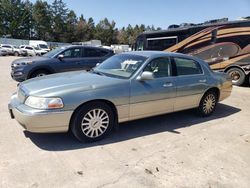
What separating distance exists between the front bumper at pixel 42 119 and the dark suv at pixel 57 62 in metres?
5.04

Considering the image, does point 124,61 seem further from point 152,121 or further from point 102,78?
point 152,121

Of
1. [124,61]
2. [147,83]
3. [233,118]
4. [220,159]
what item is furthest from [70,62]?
[220,159]

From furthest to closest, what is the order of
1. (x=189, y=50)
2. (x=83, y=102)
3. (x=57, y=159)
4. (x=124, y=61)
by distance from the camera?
1. (x=189, y=50)
2. (x=124, y=61)
3. (x=83, y=102)
4. (x=57, y=159)

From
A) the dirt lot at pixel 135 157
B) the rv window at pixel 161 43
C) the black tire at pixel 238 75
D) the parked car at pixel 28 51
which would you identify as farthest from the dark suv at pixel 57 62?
the parked car at pixel 28 51

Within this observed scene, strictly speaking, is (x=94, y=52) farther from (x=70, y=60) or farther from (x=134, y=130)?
(x=134, y=130)

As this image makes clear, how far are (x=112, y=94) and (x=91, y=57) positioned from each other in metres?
5.89

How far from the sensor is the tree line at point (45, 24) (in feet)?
220

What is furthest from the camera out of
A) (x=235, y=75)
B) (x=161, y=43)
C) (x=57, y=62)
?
(x=161, y=43)

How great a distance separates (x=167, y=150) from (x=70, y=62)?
248 inches

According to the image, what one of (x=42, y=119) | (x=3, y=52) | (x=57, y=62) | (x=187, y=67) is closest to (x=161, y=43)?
(x=57, y=62)

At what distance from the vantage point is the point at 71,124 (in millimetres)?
4105

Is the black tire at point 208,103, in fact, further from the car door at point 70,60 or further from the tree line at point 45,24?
the tree line at point 45,24

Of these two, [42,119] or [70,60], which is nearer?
[42,119]

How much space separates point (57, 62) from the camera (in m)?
9.23
